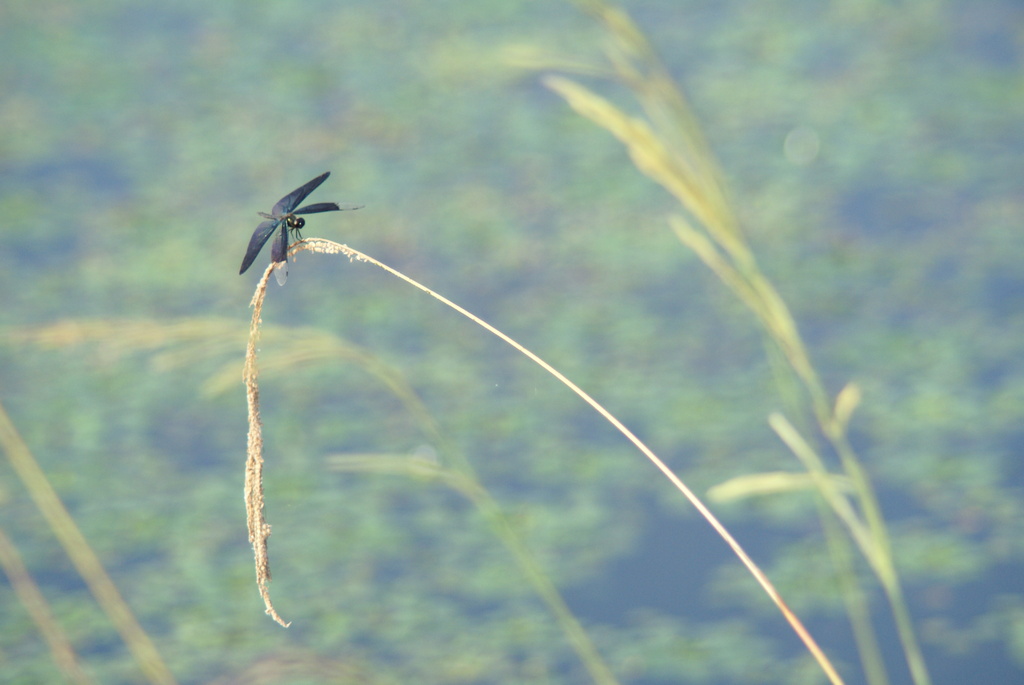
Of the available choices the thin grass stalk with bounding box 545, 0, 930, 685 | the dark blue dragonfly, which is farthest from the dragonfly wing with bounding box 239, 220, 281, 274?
the thin grass stalk with bounding box 545, 0, 930, 685

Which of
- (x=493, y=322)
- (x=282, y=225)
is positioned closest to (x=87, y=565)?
(x=282, y=225)

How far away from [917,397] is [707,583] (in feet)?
2.08

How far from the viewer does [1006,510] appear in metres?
1.80

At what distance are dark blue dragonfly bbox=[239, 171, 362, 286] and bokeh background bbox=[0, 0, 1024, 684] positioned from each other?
8cm

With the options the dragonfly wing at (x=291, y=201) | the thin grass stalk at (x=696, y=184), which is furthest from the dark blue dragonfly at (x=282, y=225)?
the thin grass stalk at (x=696, y=184)

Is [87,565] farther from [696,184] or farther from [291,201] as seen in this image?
[696,184]

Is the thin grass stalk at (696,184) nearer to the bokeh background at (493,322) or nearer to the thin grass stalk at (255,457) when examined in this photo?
the bokeh background at (493,322)

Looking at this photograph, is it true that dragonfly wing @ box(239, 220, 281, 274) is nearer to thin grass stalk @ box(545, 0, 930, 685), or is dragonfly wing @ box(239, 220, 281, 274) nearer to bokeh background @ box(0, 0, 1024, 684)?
bokeh background @ box(0, 0, 1024, 684)

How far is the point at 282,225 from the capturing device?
0.76 m

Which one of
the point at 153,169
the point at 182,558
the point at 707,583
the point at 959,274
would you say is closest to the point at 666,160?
the point at 707,583

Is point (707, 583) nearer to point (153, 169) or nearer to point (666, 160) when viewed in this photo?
point (666, 160)

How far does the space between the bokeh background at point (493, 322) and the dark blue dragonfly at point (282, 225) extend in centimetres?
8

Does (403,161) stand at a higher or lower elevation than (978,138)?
lower

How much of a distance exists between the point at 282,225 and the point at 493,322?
4.87ft
